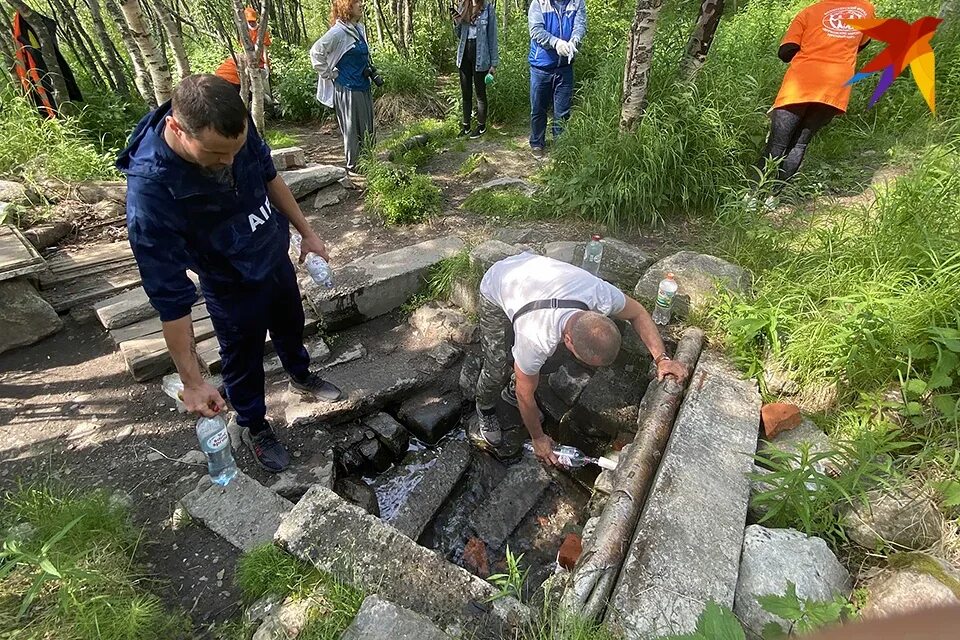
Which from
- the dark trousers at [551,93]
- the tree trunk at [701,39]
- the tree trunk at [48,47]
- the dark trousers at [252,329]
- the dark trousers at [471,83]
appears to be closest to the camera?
the dark trousers at [252,329]

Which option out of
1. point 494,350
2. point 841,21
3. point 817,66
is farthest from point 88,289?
point 841,21

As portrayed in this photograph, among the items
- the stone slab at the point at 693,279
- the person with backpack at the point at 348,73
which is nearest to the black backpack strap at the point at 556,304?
the stone slab at the point at 693,279

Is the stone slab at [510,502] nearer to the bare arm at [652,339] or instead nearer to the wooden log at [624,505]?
the wooden log at [624,505]

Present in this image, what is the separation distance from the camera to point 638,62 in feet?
14.3

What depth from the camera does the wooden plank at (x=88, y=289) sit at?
3.88 metres

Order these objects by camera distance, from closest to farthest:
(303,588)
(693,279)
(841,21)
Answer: (303,588) < (693,279) < (841,21)

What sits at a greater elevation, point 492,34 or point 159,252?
point 492,34

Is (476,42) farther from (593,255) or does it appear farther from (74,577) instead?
(74,577)

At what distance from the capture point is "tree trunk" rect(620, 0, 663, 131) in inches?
163

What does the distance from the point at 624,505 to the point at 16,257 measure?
442 centimetres

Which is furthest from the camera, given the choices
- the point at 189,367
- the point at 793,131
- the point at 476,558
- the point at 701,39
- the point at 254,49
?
the point at 254,49

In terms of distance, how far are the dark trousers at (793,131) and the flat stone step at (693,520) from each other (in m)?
2.70

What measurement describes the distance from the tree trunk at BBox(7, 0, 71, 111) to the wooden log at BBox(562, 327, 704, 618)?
685 centimetres

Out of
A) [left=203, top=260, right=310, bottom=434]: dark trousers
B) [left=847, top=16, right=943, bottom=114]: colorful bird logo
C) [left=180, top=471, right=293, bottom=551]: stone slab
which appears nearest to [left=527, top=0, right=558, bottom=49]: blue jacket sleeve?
[left=847, top=16, right=943, bottom=114]: colorful bird logo
